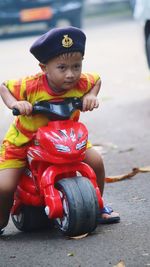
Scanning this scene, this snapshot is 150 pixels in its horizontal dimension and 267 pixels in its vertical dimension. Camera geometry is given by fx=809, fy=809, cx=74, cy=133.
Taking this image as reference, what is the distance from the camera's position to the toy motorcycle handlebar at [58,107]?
Answer: 461cm

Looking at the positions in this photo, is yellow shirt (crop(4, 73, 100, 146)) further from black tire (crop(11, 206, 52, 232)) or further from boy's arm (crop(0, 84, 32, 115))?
black tire (crop(11, 206, 52, 232))

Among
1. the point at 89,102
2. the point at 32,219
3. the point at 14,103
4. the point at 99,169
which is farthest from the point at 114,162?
the point at 14,103

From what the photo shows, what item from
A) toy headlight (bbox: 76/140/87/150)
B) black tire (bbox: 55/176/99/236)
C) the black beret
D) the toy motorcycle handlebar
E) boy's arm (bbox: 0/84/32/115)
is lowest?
black tire (bbox: 55/176/99/236)

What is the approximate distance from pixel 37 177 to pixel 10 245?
421 millimetres

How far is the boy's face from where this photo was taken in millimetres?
4615

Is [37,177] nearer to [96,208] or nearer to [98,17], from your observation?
[96,208]

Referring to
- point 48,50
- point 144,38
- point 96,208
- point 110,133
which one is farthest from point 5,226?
point 144,38

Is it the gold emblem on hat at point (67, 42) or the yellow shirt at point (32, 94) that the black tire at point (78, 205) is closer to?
the yellow shirt at point (32, 94)

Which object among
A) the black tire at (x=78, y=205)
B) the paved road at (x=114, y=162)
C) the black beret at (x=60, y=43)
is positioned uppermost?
the black beret at (x=60, y=43)

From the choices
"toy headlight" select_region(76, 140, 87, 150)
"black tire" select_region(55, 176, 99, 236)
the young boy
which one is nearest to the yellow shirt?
the young boy

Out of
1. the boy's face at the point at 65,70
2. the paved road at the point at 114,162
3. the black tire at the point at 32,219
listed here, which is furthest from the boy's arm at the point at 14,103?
the paved road at the point at 114,162

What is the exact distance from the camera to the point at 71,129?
4.60m

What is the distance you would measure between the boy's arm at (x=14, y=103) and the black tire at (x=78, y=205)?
0.44 m

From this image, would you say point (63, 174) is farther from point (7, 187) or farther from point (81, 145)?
point (7, 187)
